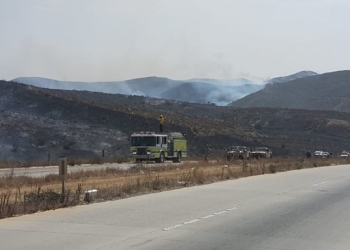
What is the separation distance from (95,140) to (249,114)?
163 feet

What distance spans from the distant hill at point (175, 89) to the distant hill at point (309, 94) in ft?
36.1

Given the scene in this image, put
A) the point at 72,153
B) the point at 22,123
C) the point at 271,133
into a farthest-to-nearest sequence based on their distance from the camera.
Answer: the point at 271,133 < the point at 22,123 < the point at 72,153

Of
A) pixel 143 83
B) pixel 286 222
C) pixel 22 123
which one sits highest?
pixel 143 83

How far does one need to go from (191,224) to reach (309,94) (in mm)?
136181

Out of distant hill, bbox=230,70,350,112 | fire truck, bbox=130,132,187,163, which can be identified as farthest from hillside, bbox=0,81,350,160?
distant hill, bbox=230,70,350,112

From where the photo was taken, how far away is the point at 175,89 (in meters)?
168

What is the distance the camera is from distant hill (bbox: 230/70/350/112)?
137 metres

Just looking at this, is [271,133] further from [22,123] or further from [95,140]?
Result: [22,123]

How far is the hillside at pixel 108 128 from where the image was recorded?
209 ft

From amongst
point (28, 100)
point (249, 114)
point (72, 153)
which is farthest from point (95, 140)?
point (249, 114)

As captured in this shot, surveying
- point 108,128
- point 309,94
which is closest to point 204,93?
point 309,94

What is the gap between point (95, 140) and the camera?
69.3 meters

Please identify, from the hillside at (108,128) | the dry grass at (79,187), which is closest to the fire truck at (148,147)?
the dry grass at (79,187)

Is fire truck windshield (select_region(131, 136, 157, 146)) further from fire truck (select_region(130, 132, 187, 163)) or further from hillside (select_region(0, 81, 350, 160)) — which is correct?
hillside (select_region(0, 81, 350, 160))
